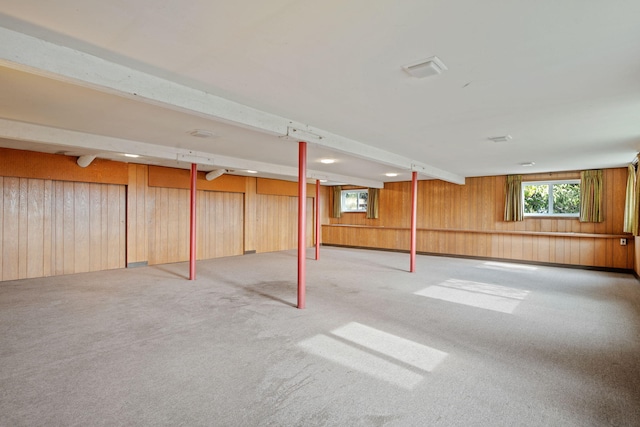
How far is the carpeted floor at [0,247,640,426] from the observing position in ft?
6.66

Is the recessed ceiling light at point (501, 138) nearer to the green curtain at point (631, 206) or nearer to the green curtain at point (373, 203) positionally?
the green curtain at point (631, 206)

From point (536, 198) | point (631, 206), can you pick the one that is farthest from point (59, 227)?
point (631, 206)

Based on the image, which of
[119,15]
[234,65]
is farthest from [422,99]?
[119,15]

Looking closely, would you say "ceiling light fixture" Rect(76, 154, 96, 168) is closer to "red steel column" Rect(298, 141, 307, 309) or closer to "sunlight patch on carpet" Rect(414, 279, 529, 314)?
"red steel column" Rect(298, 141, 307, 309)

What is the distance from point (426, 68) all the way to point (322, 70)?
82cm

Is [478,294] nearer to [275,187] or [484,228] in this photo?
[484,228]

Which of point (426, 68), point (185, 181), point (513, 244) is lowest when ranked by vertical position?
point (513, 244)

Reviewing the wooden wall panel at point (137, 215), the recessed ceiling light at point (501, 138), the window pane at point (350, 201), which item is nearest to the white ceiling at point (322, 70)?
the recessed ceiling light at point (501, 138)

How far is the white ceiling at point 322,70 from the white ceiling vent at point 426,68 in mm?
67

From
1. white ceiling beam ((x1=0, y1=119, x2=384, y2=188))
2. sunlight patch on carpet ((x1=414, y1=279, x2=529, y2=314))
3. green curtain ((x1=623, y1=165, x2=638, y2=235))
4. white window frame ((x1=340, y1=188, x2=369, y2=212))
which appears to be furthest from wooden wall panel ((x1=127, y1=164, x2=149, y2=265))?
green curtain ((x1=623, y1=165, x2=638, y2=235))

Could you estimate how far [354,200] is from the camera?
12844 millimetres

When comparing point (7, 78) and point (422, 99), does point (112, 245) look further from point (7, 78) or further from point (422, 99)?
point (422, 99)

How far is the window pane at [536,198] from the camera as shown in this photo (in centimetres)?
858

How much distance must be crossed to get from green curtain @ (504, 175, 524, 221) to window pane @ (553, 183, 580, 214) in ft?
2.66
